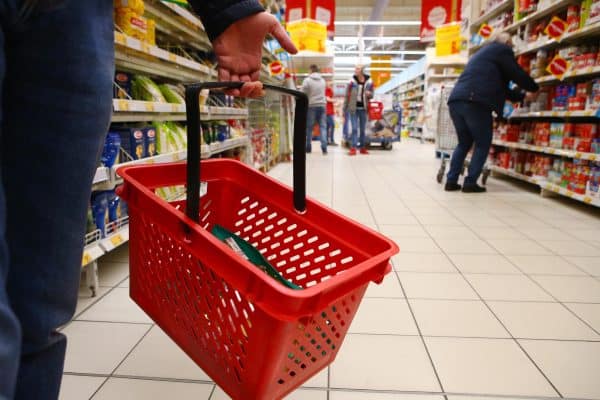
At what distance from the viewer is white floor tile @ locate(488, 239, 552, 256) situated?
2.38 metres

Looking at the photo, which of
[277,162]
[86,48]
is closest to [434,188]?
[277,162]

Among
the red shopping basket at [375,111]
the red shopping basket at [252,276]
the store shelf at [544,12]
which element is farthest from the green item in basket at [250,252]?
the red shopping basket at [375,111]

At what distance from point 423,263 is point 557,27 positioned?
8.99 feet

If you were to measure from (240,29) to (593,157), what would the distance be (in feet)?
10.7

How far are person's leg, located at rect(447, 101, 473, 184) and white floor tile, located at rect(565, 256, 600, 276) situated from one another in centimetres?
209

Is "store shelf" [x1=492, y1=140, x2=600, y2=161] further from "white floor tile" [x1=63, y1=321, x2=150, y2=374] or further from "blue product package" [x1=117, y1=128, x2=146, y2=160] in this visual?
"white floor tile" [x1=63, y1=321, x2=150, y2=374]

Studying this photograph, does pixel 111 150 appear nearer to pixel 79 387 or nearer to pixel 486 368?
pixel 79 387

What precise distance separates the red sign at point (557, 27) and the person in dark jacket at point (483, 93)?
0.34 metres

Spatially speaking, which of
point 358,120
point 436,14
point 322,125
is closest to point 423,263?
point 358,120

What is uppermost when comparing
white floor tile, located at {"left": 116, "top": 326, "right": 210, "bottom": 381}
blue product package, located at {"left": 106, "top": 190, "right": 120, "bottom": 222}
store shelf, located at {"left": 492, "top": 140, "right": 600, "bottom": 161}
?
store shelf, located at {"left": 492, "top": 140, "right": 600, "bottom": 161}

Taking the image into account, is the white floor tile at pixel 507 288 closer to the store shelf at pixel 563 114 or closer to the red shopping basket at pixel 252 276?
the red shopping basket at pixel 252 276

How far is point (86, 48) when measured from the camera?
1.59 ft

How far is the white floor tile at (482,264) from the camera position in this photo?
208 centimetres

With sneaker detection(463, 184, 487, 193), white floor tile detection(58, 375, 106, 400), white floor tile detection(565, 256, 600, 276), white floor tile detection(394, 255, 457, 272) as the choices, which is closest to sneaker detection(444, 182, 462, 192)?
sneaker detection(463, 184, 487, 193)
